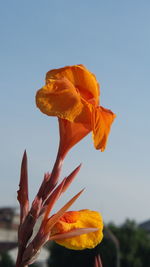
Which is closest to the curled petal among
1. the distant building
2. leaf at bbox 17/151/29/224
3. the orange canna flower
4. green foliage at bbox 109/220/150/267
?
the orange canna flower

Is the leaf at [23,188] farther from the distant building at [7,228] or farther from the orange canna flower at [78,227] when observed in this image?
the distant building at [7,228]

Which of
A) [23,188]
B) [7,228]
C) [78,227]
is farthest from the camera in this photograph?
[7,228]

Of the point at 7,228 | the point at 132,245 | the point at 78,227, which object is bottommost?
the point at 7,228

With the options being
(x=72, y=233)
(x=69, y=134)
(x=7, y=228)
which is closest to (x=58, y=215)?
(x=72, y=233)

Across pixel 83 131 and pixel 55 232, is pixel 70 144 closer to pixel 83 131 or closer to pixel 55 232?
pixel 83 131

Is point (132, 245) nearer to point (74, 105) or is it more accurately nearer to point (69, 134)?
point (69, 134)

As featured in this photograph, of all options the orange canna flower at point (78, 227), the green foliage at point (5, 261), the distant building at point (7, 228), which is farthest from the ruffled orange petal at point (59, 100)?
the distant building at point (7, 228)

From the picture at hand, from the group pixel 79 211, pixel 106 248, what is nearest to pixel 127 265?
pixel 106 248
